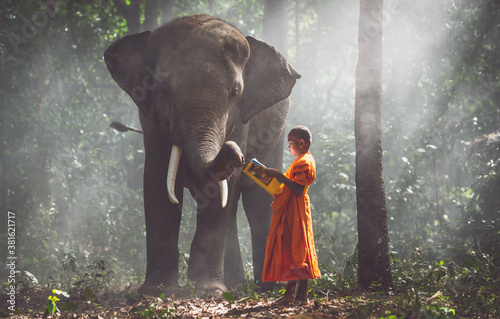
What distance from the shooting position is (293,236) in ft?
15.0

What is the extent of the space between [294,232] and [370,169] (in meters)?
1.26

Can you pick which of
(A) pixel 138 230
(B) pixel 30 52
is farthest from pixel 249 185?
(B) pixel 30 52

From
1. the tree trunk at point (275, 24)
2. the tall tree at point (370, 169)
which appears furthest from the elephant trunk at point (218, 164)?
the tree trunk at point (275, 24)

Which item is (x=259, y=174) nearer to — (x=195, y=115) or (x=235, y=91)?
(x=195, y=115)

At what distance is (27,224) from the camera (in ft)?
30.8

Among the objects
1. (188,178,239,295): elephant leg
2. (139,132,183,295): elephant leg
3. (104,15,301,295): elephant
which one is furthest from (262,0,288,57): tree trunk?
(188,178,239,295): elephant leg

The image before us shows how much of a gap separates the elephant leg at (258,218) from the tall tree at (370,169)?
1.61m

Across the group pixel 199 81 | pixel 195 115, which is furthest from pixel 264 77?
pixel 195 115

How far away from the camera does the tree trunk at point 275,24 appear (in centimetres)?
1230

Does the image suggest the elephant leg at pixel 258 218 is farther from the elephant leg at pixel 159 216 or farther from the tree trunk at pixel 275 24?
the tree trunk at pixel 275 24

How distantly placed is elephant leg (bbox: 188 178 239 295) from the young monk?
1.11m

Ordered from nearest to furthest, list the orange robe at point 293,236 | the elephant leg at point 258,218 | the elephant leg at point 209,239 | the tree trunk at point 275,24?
1. the orange robe at point 293,236
2. the elephant leg at point 209,239
3. the elephant leg at point 258,218
4. the tree trunk at point 275,24

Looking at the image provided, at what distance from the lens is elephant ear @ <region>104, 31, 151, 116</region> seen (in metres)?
6.08

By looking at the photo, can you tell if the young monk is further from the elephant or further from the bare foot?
the elephant
